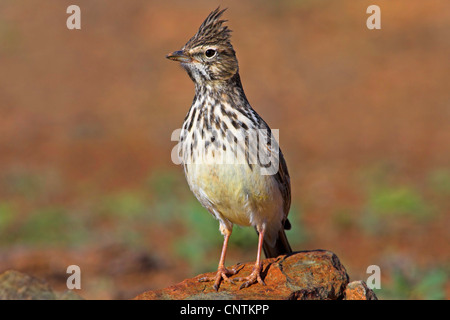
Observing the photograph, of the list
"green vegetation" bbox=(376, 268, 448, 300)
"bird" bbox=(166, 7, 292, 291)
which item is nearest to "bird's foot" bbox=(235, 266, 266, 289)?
"bird" bbox=(166, 7, 292, 291)

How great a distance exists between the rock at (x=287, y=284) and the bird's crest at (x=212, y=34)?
197 cm

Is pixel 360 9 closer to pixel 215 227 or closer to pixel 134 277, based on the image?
pixel 215 227

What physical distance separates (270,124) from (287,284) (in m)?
11.1

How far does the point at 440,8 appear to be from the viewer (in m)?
21.8

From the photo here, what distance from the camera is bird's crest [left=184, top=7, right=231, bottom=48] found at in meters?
6.01

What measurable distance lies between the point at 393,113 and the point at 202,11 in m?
7.82

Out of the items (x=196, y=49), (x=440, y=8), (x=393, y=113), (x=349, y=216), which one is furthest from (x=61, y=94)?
(x=196, y=49)

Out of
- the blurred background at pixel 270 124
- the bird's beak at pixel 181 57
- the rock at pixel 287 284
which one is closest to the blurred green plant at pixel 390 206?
the blurred background at pixel 270 124

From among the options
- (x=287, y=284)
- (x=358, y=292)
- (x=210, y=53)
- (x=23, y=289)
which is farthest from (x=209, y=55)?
(x=23, y=289)

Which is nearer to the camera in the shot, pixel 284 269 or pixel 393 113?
pixel 284 269

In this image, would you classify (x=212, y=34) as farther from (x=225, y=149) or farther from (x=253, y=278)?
(x=253, y=278)

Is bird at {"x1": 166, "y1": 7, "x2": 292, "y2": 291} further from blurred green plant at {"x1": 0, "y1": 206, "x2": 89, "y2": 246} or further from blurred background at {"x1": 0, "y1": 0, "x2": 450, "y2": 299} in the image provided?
blurred green plant at {"x1": 0, "y1": 206, "x2": 89, "y2": 246}

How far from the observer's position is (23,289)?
17.2 ft
